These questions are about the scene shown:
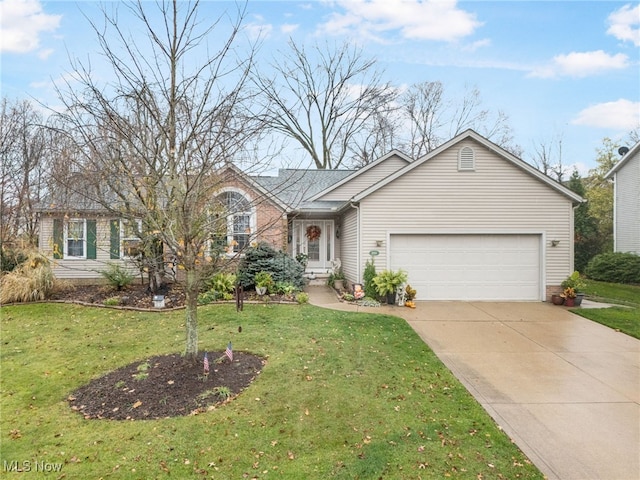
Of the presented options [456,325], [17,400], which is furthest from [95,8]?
[456,325]

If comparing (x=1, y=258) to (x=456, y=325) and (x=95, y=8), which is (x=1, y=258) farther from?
(x=456, y=325)

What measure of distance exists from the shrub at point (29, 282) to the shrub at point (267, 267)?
17.9 ft

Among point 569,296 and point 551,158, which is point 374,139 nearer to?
point 551,158

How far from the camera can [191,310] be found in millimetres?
4902

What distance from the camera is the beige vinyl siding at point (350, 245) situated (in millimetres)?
11635

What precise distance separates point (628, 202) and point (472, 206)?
1210 centimetres

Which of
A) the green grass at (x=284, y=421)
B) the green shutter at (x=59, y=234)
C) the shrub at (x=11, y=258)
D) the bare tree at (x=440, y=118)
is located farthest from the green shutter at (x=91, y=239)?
the bare tree at (x=440, y=118)

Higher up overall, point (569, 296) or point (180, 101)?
point (180, 101)

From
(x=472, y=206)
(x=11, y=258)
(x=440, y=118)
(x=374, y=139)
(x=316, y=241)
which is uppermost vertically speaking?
(x=440, y=118)

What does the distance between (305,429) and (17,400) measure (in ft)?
12.6

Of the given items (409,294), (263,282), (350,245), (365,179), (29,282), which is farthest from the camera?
(365,179)

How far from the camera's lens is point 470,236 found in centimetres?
1112

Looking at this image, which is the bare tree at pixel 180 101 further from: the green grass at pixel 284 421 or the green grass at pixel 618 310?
the green grass at pixel 618 310

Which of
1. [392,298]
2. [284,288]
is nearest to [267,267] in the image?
[284,288]
